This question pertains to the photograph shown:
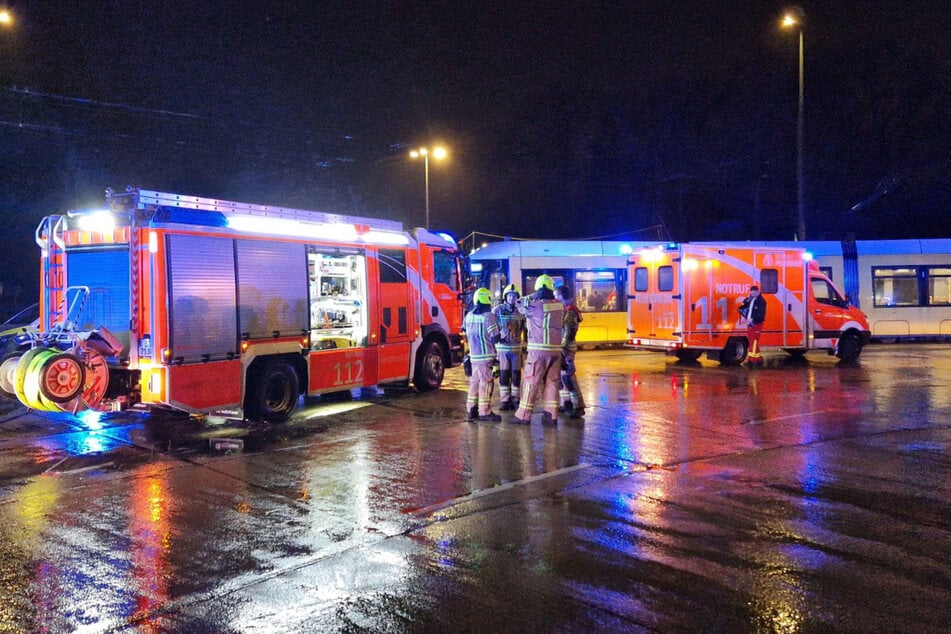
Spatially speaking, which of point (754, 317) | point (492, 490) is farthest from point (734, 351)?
point (492, 490)

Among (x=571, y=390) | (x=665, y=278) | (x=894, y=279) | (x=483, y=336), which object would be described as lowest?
(x=571, y=390)

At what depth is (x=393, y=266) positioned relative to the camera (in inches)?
502

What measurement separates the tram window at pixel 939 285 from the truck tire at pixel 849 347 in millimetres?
7421

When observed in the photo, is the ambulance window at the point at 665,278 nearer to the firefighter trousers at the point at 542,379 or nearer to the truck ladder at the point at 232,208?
the truck ladder at the point at 232,208

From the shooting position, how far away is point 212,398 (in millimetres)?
9445

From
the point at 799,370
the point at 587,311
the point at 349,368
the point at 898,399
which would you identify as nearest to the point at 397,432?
the point at 349,368

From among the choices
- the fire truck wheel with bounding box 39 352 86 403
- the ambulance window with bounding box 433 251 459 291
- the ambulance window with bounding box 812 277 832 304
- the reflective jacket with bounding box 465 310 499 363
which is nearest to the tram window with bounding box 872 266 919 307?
the ambulance window with bounding box 812 277 832 304

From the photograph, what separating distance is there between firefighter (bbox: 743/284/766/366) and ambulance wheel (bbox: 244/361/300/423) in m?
10.6

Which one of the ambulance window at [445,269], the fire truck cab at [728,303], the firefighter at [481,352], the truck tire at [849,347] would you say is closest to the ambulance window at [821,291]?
the fire truck cab at [728,303]

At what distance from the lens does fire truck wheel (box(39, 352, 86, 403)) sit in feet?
27.0

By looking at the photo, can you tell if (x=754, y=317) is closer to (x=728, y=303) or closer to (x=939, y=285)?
(x=728, y=303)

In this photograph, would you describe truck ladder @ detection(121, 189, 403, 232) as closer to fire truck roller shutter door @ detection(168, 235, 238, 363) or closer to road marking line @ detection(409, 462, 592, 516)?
fire truck roller shutter door @ detection(168, 235, 238, 363)

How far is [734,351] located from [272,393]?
436 inches

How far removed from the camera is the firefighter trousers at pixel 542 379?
991 cm
